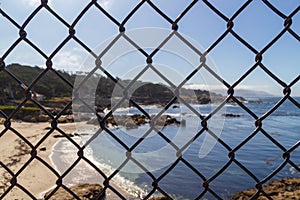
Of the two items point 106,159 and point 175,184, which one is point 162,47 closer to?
point 175,184

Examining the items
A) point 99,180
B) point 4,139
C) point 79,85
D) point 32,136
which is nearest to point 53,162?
point 99,180

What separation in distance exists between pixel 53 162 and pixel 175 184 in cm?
563

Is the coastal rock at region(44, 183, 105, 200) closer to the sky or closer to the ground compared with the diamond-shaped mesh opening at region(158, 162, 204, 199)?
closer to the ground

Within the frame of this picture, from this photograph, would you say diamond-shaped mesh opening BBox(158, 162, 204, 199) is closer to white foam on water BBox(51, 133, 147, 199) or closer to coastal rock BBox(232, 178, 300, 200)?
white foam on water BBox(51, 133, 147, 199)

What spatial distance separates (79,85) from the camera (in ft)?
3.78

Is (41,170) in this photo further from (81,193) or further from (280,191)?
(280,191)

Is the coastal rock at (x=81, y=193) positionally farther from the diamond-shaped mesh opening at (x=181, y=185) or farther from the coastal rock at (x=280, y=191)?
the coastal rock at (x=280, y=191)

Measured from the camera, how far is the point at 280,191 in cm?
706

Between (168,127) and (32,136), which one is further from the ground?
(168,127)

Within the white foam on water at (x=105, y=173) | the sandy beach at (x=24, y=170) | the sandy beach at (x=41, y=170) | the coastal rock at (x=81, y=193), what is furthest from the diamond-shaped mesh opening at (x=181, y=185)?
the sandy beach at (x=24, y=170)

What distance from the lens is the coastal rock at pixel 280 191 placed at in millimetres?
6630

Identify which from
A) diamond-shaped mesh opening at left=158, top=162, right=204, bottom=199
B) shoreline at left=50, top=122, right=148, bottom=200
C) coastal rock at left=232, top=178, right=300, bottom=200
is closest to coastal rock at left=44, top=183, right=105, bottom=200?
shoreline at left=50, top=122, right=148, bottom=200

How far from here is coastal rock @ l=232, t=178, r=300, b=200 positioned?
6630mm

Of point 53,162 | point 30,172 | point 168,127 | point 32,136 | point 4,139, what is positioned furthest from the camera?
point 168,127
